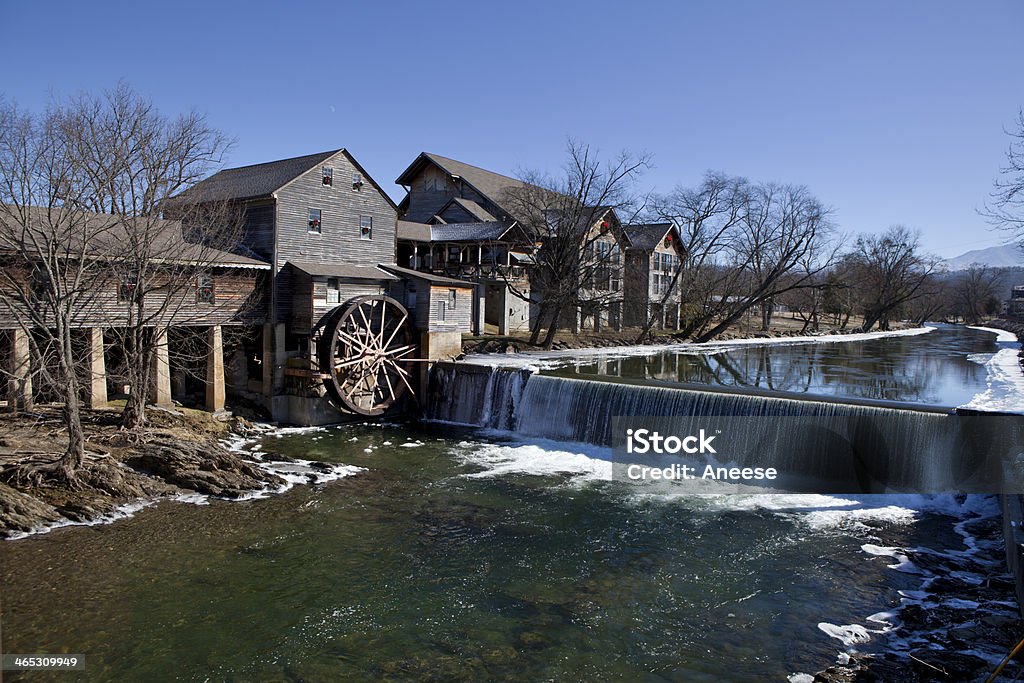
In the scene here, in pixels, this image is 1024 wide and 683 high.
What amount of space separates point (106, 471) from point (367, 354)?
33.4ft

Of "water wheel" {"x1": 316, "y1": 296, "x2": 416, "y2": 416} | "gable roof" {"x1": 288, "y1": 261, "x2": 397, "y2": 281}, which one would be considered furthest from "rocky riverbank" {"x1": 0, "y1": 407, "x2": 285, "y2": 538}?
"gable roof" {"x1": 288, "y1": 261, "x2": 397, "y2": 281}

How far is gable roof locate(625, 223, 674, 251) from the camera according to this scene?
46094 millimetres

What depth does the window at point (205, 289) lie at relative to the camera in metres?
20.6

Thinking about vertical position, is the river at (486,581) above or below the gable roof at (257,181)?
below

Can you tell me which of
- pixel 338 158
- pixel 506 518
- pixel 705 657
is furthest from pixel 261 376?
pixel 705 657

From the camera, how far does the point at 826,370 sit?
29.4 metres

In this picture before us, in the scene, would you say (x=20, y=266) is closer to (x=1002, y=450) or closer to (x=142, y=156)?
(x=142, y=156)

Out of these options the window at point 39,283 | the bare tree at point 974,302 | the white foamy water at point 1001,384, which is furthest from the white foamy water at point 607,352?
the bare tree at point 974,302

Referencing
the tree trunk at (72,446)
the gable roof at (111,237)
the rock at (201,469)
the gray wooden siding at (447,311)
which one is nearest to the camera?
the tree trunk at (72,446)

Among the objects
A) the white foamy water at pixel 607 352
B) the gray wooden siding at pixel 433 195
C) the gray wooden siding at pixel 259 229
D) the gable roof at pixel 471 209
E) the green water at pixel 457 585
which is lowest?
the green water at pixel 457 585

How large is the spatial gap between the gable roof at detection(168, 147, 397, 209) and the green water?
1195 centimetres

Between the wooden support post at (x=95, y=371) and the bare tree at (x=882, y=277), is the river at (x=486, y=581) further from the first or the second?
the bare tree at (x=882, y=277)

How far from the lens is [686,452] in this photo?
1769cm

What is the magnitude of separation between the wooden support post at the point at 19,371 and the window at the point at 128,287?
99.2 inches
